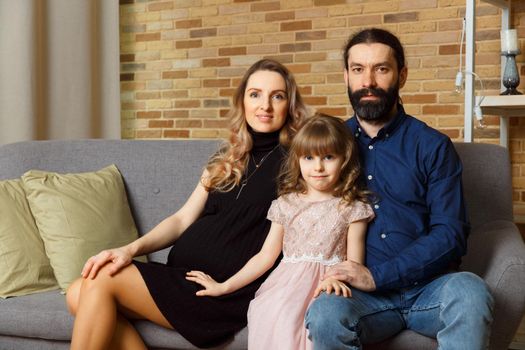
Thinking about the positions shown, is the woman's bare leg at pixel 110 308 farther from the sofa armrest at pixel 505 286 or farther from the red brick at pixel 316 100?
the red brick at pixel 316 100

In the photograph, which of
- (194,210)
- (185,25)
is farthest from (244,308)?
(185,25)

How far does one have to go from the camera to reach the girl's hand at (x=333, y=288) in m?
2.13

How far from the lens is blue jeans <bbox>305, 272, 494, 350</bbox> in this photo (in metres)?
2.02

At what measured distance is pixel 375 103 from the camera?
94.7 inches

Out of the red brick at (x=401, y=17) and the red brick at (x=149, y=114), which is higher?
the red brick at (x=401, y=17)

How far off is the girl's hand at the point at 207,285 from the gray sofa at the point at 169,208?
0.13m

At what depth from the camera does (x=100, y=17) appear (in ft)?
13.8

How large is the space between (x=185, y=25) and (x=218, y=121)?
0.58 meters

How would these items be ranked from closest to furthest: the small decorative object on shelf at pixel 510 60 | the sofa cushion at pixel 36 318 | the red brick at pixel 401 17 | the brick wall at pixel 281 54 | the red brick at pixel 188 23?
1. the sofa cushion at pixel 36 318
2. the small decorative object on shelf at pixel 510 60
3. the brick wall at pixel 281 54
4. the red brick at pixel 401 17
5. the red brick at pixel 188 23

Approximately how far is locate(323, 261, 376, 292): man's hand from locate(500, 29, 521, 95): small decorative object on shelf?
61.6 inches

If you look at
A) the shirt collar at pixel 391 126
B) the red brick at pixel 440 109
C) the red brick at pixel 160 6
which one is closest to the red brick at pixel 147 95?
the red brick at pixel 160 6

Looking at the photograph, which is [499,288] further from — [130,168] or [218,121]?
[218,121]

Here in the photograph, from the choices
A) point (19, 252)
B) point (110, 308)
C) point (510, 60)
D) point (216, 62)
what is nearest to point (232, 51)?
point (216, 62)

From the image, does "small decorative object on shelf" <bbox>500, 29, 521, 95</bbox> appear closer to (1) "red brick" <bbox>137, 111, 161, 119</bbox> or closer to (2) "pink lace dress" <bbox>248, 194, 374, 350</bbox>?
(2) "pink lace dress" <bbox>248, 194, 374, 350</bbox>
